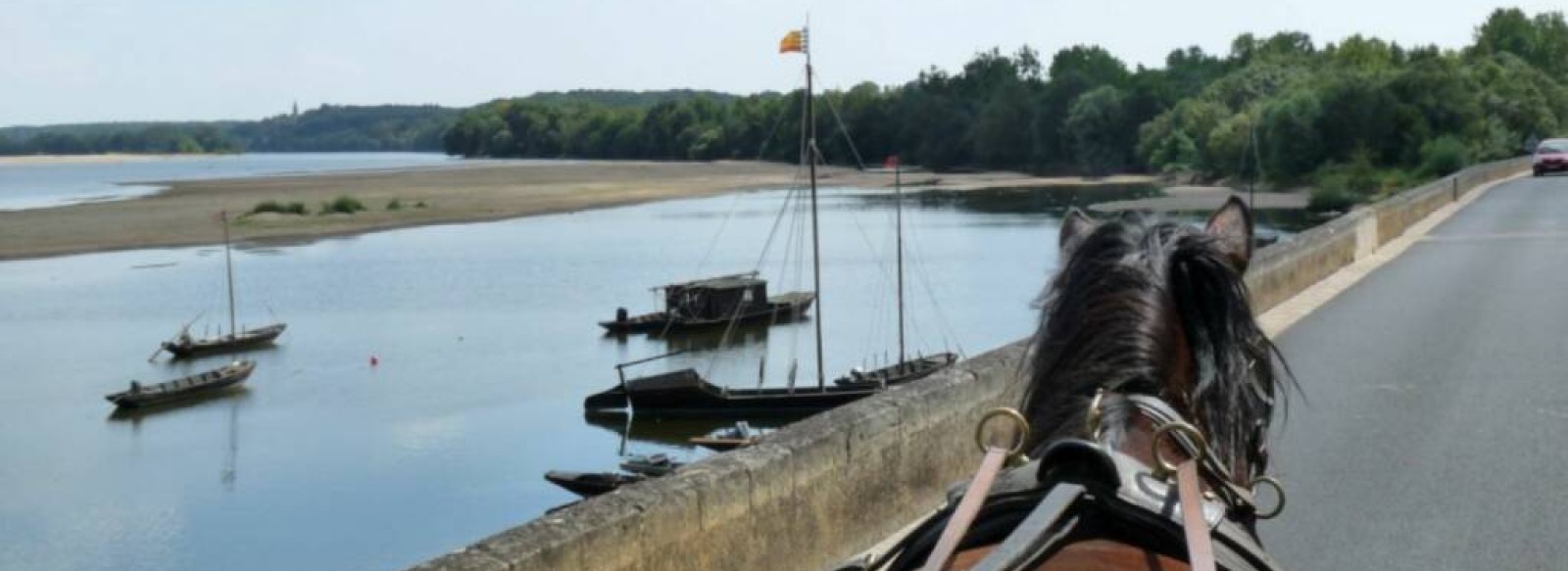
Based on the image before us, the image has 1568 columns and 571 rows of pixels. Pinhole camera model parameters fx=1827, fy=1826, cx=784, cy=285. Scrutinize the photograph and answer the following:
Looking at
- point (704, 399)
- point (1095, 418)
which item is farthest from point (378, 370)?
point (1095, 418)

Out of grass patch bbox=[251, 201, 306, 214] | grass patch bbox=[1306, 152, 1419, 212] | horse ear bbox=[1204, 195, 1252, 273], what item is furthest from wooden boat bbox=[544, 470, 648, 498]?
grass patch bbox=[251, 201, 306, 214]

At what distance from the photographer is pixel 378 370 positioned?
3903 cm

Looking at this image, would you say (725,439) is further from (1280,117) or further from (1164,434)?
(1280,117)

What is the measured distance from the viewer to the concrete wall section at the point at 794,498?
5.44 meters

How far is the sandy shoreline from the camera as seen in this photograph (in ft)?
273

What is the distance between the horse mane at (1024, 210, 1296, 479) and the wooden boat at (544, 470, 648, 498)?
21.8m

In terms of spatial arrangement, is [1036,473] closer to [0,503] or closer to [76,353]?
[0,503]

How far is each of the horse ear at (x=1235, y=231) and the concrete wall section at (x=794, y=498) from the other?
22.0 inches

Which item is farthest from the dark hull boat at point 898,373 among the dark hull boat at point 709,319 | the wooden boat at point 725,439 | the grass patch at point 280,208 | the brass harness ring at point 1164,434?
the grass patch at point 280,208

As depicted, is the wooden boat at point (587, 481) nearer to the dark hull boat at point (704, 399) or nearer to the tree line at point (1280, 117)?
the dark hull boat at point (704, 399)

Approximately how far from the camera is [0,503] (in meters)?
26.8

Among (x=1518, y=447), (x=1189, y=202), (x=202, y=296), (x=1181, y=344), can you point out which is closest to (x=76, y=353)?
(x=202, y=296)

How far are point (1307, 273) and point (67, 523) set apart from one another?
16.7m

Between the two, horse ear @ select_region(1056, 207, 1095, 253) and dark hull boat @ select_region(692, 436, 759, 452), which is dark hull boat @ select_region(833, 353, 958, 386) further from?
horse ear @ select_region(1056, 207, 1095, 253)
